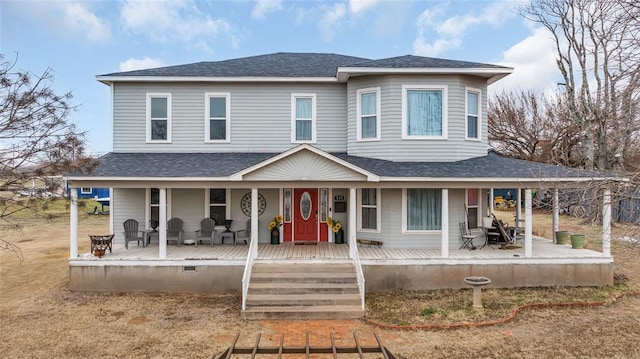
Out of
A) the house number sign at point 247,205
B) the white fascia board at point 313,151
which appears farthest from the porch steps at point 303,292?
the house number sign at point 247,205

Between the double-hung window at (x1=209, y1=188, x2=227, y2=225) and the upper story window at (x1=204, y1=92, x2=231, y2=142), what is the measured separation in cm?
188

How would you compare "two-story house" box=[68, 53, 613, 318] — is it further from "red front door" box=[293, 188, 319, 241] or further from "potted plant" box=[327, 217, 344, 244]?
"potted plant" box=[327, 217, 344, 244]

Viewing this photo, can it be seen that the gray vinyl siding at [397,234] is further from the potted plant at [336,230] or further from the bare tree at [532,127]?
the bare tree at [532,127]

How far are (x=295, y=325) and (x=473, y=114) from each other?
916 centimetres

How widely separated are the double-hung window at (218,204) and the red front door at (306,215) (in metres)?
2.48

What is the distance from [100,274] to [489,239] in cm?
1234

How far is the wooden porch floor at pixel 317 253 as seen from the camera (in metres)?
11.0

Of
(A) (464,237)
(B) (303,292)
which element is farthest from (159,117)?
(A) (464,237)

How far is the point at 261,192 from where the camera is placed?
13.4 meters

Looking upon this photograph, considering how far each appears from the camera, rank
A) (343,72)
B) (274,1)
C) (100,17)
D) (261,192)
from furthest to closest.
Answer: (274,1) → (100,17) → (261,192) → (343,72)

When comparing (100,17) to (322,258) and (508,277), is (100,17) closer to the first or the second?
(322,258)

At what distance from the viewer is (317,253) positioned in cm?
1162

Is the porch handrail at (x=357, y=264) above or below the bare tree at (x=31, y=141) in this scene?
below

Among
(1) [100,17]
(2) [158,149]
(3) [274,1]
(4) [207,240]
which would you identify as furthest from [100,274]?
(3) [274,1]
